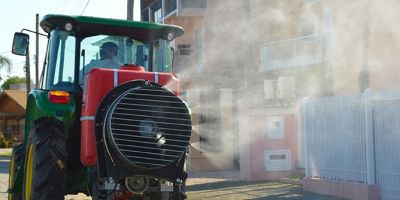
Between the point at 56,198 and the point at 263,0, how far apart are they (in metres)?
13.0

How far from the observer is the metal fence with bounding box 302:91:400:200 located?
356 inches

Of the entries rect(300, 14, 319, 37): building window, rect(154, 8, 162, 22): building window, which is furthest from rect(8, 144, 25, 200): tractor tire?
rect(154, 8, 162, 22): building window

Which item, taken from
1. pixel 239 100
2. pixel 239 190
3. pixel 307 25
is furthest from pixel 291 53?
pixel 239 190

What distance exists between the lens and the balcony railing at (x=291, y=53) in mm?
16992

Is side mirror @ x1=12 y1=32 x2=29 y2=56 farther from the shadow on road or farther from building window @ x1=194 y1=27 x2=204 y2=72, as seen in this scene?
building window @ x1=194 y1=27 x2=204 y2=72

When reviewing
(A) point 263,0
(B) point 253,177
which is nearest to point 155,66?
(B) point 253,177

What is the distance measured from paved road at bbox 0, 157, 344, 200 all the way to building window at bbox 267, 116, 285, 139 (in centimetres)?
133

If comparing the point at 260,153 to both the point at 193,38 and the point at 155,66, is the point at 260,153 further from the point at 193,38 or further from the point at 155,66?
the point at 193,38

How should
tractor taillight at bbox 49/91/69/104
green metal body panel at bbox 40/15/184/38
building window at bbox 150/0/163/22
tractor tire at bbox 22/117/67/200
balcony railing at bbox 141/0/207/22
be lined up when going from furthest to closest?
1. building window at bbox 150/0/163/22
2. balcony railing at bbox 141/0/207/22
3. green metal body panel at bbox 40/15/184/38
4. tractor taillight at bbox 49/91/69/104
5. tractor tire at bbox 22/117/67/200

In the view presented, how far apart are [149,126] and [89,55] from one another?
1768mm

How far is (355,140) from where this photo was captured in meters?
9.84

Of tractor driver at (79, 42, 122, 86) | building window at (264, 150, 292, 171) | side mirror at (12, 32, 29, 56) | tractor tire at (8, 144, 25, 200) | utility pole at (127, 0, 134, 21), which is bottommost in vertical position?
building window at (264, 150, 292, 171)

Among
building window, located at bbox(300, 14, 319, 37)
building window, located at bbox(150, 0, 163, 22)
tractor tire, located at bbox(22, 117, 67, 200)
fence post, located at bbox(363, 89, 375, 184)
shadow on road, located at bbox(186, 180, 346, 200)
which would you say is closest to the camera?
tractor tire, located at bbox(22, 117, 67, 200)

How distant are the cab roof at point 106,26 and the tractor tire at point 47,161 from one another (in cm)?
125
